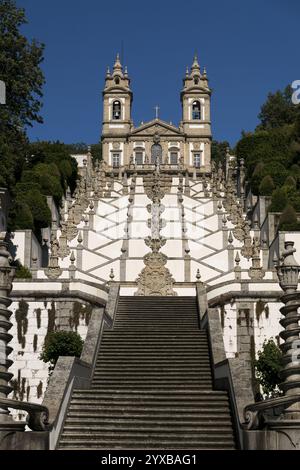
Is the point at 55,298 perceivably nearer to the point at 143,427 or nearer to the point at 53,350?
the point at 53,350

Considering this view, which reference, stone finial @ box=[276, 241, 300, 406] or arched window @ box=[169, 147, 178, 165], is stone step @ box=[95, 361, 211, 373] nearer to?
stone finial @ box=[276, 241, 300, 406]

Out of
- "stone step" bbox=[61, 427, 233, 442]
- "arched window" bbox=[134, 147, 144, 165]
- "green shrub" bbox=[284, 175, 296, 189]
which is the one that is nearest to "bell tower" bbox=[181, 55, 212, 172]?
"arched window" bbox=[134, 147, 144, 165]

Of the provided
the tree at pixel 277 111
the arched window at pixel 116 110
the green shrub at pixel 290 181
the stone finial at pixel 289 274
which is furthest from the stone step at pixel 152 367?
the arched window at pixel 116 110

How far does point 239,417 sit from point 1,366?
4.16 m

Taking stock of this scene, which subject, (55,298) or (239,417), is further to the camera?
(55,298)

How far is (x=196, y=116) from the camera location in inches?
2820

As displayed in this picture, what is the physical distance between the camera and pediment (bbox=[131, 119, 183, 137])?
69.7 metres

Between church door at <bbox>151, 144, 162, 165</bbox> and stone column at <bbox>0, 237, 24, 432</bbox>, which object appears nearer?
stone column at <bbox>0, 237, 24, 432</bbox>

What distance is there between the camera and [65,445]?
481 inches

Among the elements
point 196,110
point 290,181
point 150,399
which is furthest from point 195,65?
point 150,399

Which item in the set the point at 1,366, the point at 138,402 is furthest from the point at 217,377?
the point at 1,366

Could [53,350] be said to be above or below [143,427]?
above

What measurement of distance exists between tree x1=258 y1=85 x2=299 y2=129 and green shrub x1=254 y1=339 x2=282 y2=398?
45.5 meters

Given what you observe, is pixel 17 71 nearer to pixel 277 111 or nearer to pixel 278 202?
pixel 278 202
